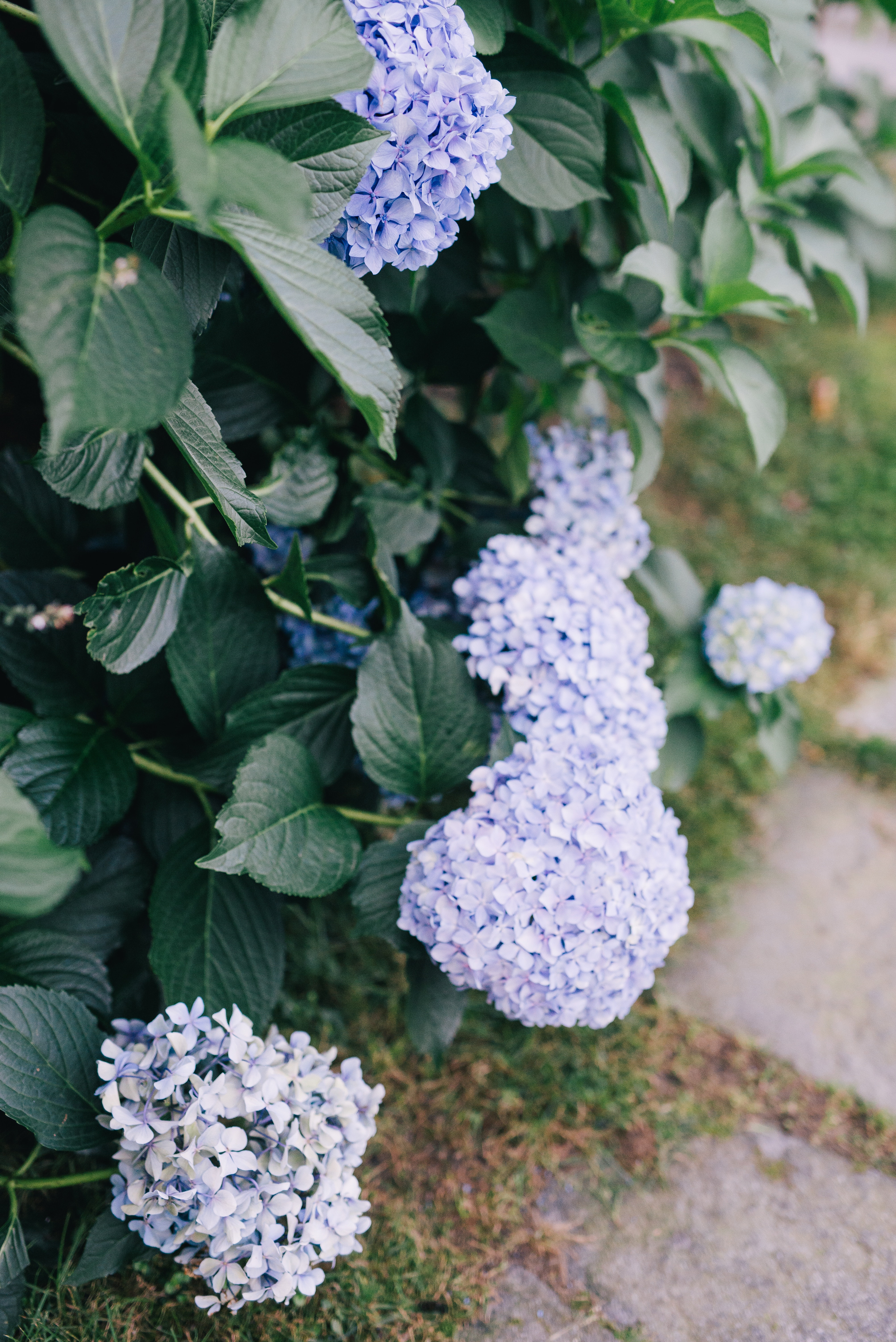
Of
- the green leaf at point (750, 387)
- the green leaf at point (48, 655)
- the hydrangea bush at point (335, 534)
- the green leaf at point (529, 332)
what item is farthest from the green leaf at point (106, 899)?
the green leaf at point (750, 387)

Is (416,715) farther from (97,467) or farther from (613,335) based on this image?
(613,335)

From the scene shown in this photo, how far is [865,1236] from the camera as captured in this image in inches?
56.6

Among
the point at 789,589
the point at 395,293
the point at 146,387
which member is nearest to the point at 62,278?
the point at 146,387

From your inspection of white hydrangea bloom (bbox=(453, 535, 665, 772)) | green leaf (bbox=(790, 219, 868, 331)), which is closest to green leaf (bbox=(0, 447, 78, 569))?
white hydrangea bloom (bbox=(453, 535, 665, 772))

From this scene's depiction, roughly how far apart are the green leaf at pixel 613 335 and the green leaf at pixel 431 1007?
2.93 ft

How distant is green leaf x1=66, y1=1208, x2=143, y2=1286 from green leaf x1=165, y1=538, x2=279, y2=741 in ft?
2.03

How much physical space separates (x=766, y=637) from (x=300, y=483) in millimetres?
844

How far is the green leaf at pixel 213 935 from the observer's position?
1244 millimetres

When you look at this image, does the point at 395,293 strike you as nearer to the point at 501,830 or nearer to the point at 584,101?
the point at 584,101

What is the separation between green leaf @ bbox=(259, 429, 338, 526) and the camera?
1.41m

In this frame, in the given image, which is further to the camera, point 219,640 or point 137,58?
point 219,640

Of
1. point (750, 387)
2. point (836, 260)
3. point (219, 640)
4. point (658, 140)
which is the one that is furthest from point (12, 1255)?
point (836, 260)

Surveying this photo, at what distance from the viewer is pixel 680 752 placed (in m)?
1.76

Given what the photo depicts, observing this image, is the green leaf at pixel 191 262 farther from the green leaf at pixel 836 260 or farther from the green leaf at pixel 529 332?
the green leaf at pixel 836 260
